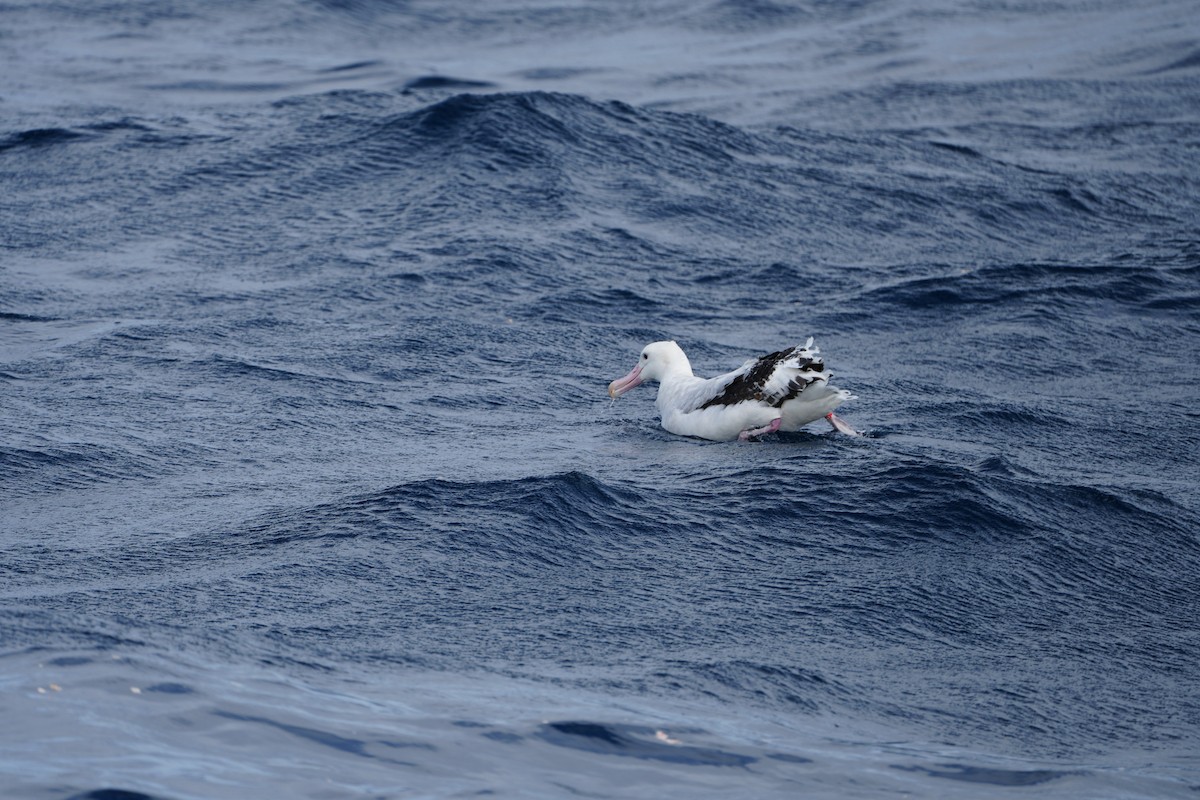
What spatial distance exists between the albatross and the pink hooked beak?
257 millimetres

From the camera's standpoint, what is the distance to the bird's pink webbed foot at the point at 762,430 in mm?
9477

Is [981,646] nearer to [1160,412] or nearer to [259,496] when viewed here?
[259,496]

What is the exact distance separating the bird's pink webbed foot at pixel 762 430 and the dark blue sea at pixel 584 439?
88 mm

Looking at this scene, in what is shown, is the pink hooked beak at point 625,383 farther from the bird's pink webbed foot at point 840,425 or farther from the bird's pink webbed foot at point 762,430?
the bird's pink webbed foot at point 840,425

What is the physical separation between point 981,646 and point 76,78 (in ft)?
54.8

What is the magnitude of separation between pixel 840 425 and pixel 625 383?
Result: 1.56 metres

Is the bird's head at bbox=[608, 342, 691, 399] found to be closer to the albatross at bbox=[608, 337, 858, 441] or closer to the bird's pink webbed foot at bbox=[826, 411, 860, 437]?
the albatross at bbox=[608, 337, 858, 441]

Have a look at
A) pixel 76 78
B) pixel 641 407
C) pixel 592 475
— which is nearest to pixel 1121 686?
pixel 592 475

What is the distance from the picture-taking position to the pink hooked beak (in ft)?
34.1

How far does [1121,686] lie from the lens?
20.5 ft

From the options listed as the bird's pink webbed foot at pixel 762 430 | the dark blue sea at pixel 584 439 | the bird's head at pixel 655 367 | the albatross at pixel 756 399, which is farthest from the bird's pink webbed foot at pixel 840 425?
the bird's head at pixel 655 367

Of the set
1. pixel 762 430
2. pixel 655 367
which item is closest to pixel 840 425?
pixel 762 430

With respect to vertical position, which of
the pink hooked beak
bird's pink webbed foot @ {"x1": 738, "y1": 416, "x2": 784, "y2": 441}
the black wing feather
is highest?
the black wing feather

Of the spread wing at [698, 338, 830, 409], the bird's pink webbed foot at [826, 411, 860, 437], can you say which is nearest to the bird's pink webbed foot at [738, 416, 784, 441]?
the spread wing at [698, 338, 830, 409]
